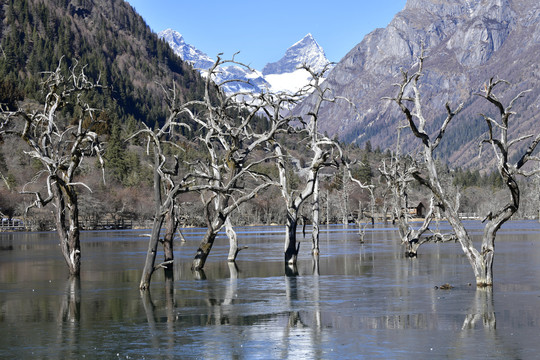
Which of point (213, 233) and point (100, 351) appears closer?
point (100, 351)

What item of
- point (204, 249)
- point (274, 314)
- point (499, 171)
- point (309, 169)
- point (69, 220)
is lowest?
point (274, 314)

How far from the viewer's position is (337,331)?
2006cm

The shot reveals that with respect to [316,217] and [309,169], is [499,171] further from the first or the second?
[316,217]

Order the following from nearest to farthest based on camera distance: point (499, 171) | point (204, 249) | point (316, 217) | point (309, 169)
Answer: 1. point (499, 171)
2. point (204, 249)
3. point (309, 169)
4. point (316, 217)

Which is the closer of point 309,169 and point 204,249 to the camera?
point 204,249

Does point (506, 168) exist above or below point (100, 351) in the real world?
above

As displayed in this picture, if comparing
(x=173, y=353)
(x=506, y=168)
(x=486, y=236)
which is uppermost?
(x=506, y=168)

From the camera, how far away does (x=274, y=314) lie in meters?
23.5

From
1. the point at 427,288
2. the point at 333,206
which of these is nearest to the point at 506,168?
the point at 427,288

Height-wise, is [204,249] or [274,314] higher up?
[204,249]

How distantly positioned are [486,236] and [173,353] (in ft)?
48.0

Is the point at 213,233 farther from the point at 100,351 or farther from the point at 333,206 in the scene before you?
the point at 333,206

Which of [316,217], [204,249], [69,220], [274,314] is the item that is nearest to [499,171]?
[274,314]

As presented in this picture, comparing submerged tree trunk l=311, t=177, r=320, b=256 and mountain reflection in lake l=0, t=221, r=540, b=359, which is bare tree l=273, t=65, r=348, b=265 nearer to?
mountain reflection in lake l=0, t=221, r=540, b=359
